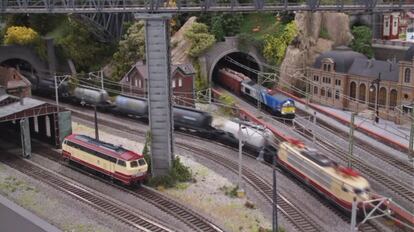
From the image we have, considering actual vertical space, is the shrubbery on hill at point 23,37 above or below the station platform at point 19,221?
above

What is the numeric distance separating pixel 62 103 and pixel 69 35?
1201cm

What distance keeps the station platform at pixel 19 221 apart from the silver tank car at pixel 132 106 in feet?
66.5

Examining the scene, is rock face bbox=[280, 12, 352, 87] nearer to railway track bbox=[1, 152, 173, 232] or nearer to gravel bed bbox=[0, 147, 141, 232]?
railway track bbox=[1, 152, 173, 232]

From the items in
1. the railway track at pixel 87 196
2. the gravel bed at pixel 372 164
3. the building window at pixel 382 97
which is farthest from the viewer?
the building window at pixel 382 97

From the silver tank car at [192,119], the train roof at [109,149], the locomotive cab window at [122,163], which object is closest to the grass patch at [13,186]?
the train roof at [109,149]

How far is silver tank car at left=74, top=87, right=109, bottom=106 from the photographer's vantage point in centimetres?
5475

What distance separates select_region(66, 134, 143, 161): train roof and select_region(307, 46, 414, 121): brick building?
78.8 feet

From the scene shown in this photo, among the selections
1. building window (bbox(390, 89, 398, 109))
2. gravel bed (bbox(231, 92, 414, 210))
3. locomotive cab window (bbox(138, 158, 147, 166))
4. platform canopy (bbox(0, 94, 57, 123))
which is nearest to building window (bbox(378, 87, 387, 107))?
building window (bbox(390, 89, 398, 109))

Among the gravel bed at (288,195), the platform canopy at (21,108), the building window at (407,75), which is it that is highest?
the building window at (407,75)

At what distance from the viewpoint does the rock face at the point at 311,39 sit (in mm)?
59844

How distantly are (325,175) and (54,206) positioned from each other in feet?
55.0

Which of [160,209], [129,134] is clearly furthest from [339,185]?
[129,134]

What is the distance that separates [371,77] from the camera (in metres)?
50.7

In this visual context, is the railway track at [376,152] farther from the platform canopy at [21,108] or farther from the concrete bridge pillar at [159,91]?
the platform canopy at [21,108]
